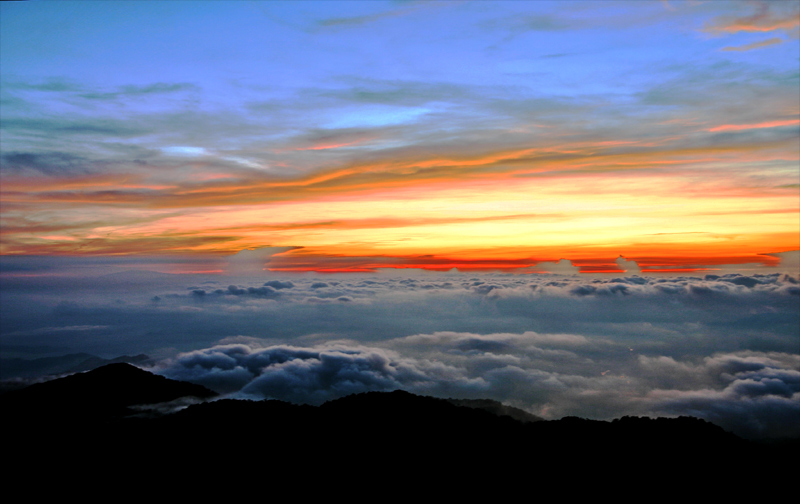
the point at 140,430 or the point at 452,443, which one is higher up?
the point at 140,430

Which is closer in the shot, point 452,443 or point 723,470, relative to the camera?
point 723,470

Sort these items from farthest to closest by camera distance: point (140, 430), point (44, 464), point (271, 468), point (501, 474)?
1. point (140, 430)
2. point (501, 474)
3. point (271, 468)
4. point (44, 464)

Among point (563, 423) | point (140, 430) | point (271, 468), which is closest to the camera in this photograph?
point (271, 468)

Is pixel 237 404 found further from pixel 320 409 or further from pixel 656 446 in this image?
pixel 656 446

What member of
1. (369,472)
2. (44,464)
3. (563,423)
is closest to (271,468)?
(369,472)

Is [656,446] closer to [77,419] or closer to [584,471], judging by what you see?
[584,471]

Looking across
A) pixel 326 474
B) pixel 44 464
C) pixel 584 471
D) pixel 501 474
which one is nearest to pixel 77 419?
pixel 44 464
